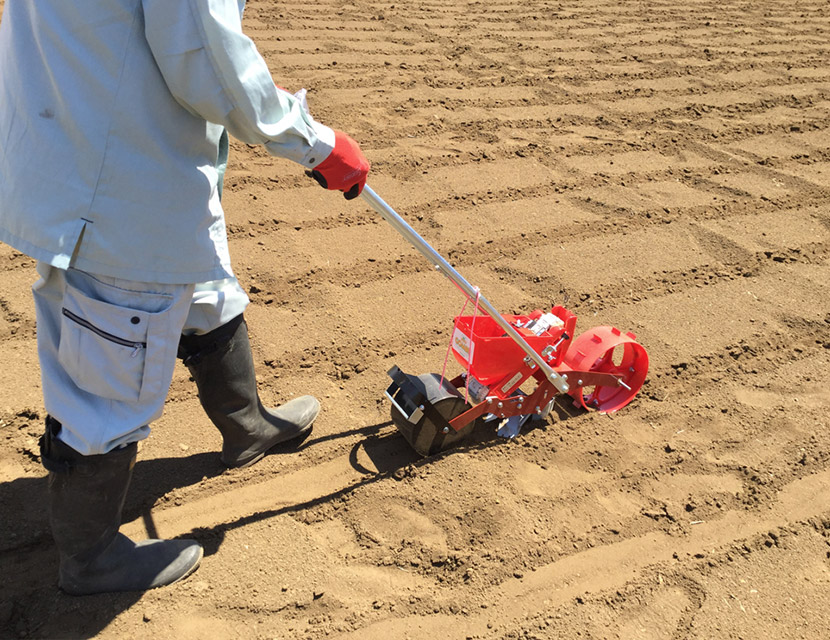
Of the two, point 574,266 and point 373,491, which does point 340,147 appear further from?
point 574,266

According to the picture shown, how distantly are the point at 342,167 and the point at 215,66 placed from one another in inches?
19.9

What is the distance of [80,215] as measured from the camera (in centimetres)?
196

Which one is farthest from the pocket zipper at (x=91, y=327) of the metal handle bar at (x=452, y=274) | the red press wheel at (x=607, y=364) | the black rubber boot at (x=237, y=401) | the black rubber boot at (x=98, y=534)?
the red press wheel at (x=607, y=364)

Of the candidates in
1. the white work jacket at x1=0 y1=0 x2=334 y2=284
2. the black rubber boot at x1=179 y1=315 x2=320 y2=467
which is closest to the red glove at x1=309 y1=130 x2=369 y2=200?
the white work jacket at x1=0 y1=0 x2=334 y2=284

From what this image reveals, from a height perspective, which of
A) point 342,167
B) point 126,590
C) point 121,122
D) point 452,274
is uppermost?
point 121,122

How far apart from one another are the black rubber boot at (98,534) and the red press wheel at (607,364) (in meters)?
1.67

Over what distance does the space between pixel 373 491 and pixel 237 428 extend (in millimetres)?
544

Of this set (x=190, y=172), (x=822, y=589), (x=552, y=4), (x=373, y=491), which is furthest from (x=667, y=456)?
(x=552, y=4)

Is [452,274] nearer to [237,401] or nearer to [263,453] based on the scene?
[237,401]

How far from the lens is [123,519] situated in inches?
109

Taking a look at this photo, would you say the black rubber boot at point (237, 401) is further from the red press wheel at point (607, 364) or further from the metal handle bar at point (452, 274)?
the red press wheel at point (607, 364)

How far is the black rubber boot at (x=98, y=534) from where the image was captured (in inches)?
88.9

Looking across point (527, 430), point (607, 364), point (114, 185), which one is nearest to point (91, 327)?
point (114, 185)

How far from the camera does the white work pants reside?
2.06m
